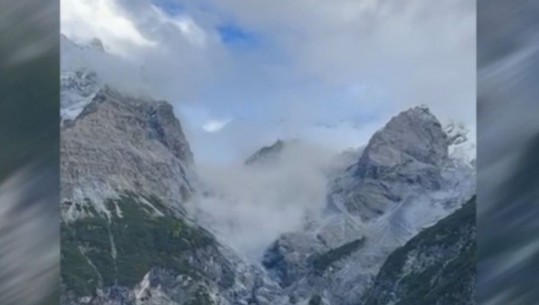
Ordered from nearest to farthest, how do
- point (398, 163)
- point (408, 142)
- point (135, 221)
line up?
point (135, 221) → point (408, 142) → point (398, 163)

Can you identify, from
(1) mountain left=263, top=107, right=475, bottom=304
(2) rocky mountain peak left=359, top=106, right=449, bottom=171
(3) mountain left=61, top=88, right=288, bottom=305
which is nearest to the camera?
(3) mountain left=61, top=88, right=288, bottom=305

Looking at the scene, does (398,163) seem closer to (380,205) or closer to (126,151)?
(380,205)

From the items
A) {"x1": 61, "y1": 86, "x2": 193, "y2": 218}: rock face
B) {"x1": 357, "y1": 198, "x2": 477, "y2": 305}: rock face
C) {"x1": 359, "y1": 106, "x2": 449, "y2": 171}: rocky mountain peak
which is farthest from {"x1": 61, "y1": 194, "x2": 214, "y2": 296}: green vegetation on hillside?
{"x1": 359, "y1": 106, "x2": 449, "y2": 171}: rocky mountain peak

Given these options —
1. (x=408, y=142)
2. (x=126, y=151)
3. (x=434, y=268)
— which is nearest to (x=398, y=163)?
(x=408, y=142)

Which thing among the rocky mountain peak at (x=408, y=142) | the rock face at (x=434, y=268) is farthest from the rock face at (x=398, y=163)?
the rock face at (x=434, y=268)

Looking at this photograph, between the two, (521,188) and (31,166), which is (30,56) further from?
(521,188)

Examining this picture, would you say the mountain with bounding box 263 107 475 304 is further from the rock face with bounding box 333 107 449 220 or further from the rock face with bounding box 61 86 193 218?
the rock face with bounding box 61 86 193 218

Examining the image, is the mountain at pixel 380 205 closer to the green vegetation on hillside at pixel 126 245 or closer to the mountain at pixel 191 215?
the mountain at pixel 191 215
